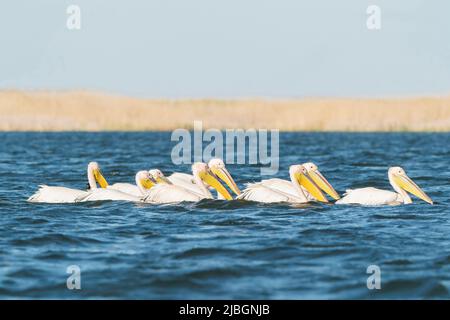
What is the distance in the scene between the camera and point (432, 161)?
96.3 ft

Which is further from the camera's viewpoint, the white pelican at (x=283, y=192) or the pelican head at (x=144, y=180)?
the pelican head at (x=144, y=180)

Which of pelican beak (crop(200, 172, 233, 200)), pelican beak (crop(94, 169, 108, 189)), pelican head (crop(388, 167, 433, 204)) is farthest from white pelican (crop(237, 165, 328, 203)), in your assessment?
pelican beak (crop(94, 169, 108, 189))

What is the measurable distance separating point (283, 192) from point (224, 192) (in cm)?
99

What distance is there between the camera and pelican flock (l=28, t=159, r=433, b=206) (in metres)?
15.2

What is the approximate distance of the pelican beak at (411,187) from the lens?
1582cm

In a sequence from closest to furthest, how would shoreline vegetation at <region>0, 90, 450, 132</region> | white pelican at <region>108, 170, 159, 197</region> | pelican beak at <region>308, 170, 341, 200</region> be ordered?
white pelican at <region>108, 170, 159, 197</region> < pelican beak at <region>308, 170, 341, 200</region> < shoreline vegetation at <region>0, 90, 450, 132</region>

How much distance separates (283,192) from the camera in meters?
15.5

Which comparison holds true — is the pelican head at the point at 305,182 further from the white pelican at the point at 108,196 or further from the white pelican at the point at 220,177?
the white pelican at the point at 108,196

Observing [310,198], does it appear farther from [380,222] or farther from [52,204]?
[52,204]

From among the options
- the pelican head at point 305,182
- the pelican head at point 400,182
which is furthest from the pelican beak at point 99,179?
the pelican head at point 400,182

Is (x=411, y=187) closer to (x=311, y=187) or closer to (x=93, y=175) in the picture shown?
(x=311, y=187)

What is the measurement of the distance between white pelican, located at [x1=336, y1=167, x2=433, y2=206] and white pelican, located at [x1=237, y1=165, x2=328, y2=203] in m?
0.57

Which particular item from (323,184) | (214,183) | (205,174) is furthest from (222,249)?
(323,184)

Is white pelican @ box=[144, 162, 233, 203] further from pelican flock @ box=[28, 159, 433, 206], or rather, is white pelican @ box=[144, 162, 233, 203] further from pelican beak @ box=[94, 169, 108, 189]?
pelican beak @ box=[94, 169, 108, 189]
